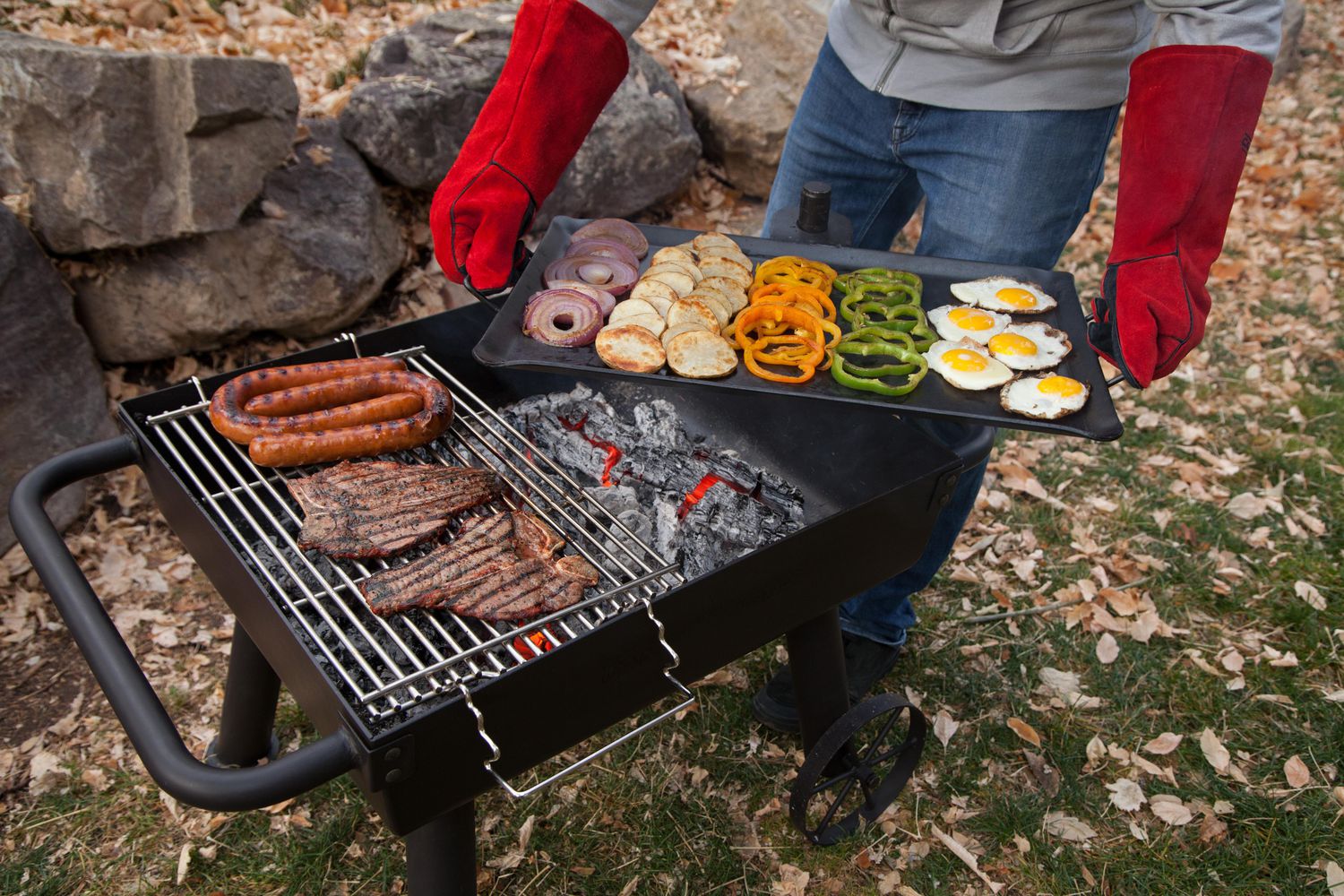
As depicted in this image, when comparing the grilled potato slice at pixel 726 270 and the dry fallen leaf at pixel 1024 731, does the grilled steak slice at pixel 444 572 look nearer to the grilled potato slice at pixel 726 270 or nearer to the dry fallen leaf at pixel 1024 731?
the grilled potato slice at pixel 726 270

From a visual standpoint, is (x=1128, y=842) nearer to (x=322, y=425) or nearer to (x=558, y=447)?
(x=558, y=447)

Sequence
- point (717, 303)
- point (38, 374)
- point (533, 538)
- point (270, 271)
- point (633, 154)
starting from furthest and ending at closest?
1. point (633, 154)
2. point (270, 271)
3. point (38, 374)
4. point (717, 303)
5. point (533, 538)

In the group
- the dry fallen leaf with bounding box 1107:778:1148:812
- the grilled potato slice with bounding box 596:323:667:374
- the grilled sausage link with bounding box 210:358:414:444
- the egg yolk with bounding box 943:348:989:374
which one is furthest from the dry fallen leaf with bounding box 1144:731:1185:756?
the grilled sausage link with bounding box 210:358:414:444

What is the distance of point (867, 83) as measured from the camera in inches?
112

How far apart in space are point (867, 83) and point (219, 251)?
2936mm

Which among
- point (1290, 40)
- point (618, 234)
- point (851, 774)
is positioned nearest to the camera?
point (618, 234)

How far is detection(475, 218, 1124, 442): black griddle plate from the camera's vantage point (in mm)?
2109

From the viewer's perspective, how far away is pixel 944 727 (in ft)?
11.3

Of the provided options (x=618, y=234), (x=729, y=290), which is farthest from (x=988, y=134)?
(x=618, y=234)

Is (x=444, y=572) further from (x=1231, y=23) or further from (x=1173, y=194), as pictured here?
(x=1231, y=23)

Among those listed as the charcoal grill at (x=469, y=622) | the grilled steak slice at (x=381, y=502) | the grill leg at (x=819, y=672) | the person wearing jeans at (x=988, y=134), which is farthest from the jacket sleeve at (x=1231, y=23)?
the grilled steak slice at (x=381, y=502)

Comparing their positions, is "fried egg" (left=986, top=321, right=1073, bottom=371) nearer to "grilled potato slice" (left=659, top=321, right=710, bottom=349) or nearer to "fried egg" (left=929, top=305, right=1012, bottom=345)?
"fried egg" (left=929, top=305, right=1012, bottom=345)

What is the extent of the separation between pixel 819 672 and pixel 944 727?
1.00 metres

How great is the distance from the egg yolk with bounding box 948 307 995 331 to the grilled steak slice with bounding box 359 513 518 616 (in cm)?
132
